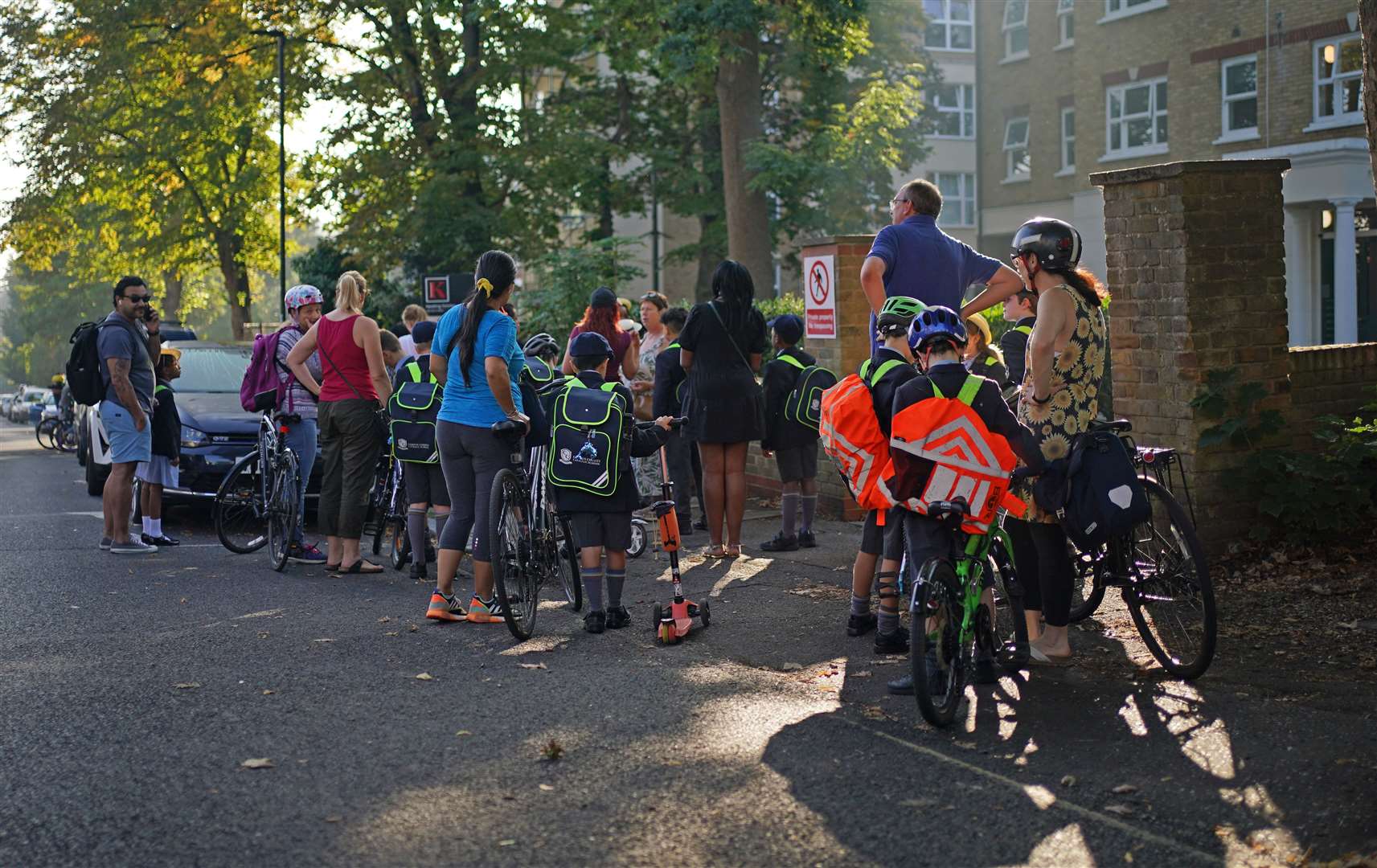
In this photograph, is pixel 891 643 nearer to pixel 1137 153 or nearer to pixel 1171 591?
pixel 1171 591

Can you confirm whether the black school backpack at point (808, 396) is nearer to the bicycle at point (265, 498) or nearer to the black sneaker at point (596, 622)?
the black sneaker at point (596, 622)

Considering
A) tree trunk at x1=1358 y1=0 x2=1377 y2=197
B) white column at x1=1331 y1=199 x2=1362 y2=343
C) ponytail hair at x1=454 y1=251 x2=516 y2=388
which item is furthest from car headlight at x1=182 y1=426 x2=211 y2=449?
white column at x1=1331 y1=199 x2=1362 y2=343

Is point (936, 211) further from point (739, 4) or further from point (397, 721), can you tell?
point (739, 4)

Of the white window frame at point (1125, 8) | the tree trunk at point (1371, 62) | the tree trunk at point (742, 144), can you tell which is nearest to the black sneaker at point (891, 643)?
the tree trunk at point (1371, 62)

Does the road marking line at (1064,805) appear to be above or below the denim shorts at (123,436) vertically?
below

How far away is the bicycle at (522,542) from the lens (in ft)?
25.9

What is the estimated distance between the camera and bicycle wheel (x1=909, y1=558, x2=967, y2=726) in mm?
5719

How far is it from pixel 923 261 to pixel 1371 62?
2.36m

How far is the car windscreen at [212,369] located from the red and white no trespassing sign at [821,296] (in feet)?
18.6

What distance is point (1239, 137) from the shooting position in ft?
108

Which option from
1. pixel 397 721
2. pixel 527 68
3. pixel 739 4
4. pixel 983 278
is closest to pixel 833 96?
pixel 527 68

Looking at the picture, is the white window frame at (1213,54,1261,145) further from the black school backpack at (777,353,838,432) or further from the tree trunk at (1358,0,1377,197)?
the tree trunk at (1358,0,1377,197)

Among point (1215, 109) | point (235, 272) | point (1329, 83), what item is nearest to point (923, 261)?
point (1329, 83)

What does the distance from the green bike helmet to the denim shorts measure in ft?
22.0
